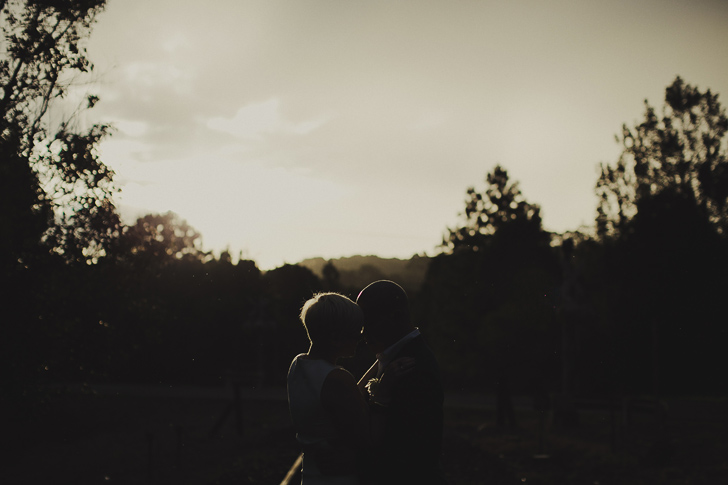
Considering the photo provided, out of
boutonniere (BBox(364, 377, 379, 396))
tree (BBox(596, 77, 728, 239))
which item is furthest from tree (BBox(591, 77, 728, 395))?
boutonniere (BBox(364, 377, 379, 396))

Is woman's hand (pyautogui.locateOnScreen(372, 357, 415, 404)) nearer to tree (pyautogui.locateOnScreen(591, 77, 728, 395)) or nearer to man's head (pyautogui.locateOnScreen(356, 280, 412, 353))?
man's head (pyautogui.locateOnScreen(356, 280, 412, 353))

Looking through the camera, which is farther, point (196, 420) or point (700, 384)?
point (700, 384)

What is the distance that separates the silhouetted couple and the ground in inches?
350

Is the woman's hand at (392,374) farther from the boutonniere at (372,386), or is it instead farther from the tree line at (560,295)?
the tree line at (560,295)

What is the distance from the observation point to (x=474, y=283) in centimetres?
3928

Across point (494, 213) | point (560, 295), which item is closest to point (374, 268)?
point (494, 213)

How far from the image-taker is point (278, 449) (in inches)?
686

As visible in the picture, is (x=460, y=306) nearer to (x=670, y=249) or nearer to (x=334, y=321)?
(x=670, y=249)

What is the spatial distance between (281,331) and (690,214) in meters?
25.0

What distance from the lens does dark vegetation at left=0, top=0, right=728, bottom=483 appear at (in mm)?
13406

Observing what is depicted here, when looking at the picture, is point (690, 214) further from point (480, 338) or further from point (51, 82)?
point (51, 82)

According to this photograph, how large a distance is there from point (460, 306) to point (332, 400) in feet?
119

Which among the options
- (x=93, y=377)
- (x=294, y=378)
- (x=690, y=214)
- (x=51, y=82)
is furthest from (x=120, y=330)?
(x=690, y=214)

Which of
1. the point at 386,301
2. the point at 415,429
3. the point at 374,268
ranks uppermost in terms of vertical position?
the point at 374,268
